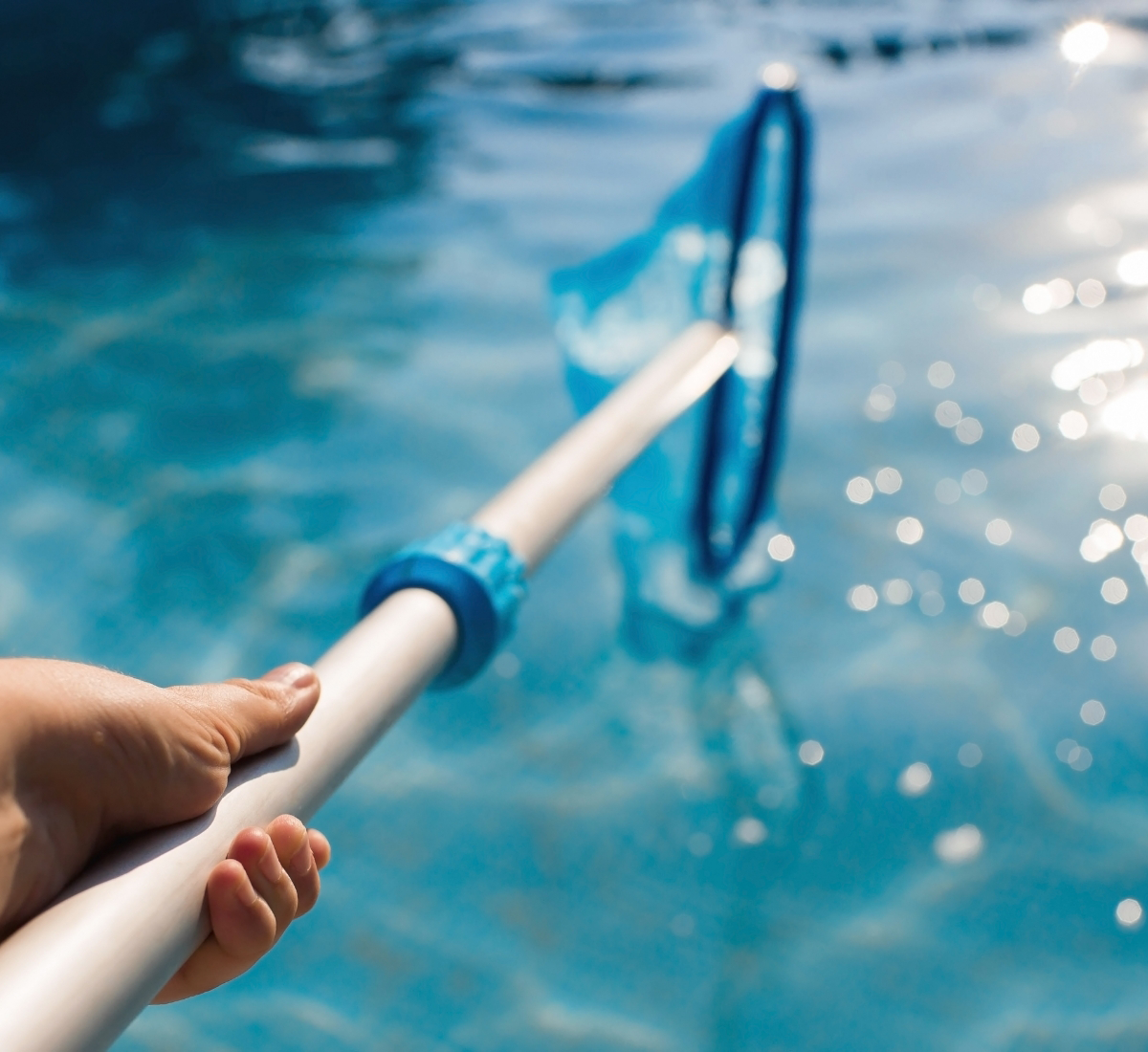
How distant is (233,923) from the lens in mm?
792

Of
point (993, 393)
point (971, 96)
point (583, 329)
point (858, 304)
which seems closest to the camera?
point (583, 329)

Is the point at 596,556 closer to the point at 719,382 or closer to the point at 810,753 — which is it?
the point at 719,382

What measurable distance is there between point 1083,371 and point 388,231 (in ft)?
7.97

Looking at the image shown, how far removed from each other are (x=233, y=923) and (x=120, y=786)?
132 millimetres

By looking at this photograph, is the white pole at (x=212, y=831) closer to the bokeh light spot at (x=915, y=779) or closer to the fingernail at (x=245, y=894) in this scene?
the fingernail at (x=245, y=894)

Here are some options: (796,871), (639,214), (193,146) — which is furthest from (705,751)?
(193,146)

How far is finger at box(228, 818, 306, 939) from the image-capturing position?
2.70ft

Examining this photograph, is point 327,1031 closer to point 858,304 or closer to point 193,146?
point 858,304

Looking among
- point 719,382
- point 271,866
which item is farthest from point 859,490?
point 271,866

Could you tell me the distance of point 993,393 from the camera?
3092mm

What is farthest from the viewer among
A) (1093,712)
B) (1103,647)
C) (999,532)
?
(999,532)

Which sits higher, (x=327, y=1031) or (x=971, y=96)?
(x=971, y=96)

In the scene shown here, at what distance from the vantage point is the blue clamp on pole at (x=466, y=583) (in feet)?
4.08

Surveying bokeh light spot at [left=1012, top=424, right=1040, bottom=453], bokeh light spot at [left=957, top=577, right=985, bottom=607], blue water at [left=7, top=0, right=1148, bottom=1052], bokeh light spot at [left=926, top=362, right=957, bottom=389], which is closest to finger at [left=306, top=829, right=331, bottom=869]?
blue water at [left=7, top=0, right=1148, bottom=1052]
